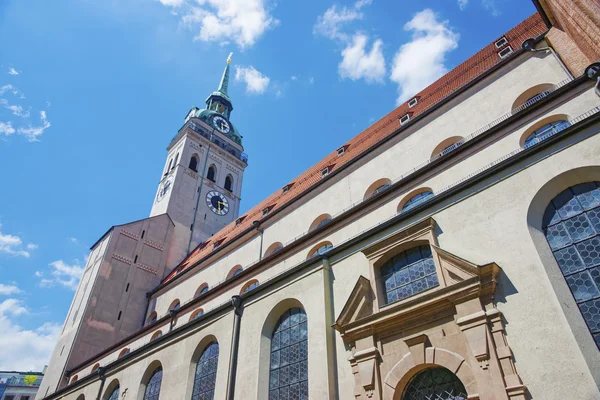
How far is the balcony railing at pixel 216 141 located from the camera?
36906mm

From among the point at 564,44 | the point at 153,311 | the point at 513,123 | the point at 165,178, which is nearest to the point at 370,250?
the point at 513,123

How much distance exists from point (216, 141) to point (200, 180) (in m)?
5.17

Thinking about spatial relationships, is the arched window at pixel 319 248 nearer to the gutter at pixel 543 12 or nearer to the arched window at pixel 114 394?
the arched window at pixel 114 394

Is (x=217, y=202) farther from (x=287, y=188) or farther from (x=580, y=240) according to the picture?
(x=580, y=240)

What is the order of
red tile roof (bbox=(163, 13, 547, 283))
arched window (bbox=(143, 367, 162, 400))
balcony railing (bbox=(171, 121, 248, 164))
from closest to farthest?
arched window (bbox=(143, 367, 162, 400)), red tile roof (bbox=(163, 13, 547, 283)), balcony railing (bbox=(171, 121, 248, 164))

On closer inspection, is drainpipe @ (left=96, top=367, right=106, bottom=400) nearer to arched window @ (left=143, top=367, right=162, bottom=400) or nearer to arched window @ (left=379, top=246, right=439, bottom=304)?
arched window @ (left=143, top=367, right=162, bottom=400)

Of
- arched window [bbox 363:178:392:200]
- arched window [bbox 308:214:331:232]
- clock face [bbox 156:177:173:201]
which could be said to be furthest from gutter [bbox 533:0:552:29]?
clock face [bbox 156:177:173:201]

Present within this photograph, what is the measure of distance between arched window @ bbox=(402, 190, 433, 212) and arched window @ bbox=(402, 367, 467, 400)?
5827 millimetres

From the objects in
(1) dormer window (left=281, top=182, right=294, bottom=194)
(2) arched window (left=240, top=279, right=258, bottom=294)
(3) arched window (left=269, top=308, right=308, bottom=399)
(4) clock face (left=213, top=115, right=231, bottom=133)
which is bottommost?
(3) arched window (left=269, top=308, right=308, bottom=399)

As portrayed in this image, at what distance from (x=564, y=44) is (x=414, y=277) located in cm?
842

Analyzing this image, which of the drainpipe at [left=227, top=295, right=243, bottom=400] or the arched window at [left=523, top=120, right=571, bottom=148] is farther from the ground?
the arched window at [left=523, top=120, right=571, bottom=148]

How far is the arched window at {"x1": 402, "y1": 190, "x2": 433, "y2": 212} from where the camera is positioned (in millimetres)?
12836

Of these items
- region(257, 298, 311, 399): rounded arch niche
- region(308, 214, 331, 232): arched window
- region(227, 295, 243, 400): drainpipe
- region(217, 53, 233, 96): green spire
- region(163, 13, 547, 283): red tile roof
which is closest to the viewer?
region(257, 298, 311, 399): rounded arch niche

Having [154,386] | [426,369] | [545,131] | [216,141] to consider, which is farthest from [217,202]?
[426,369]
